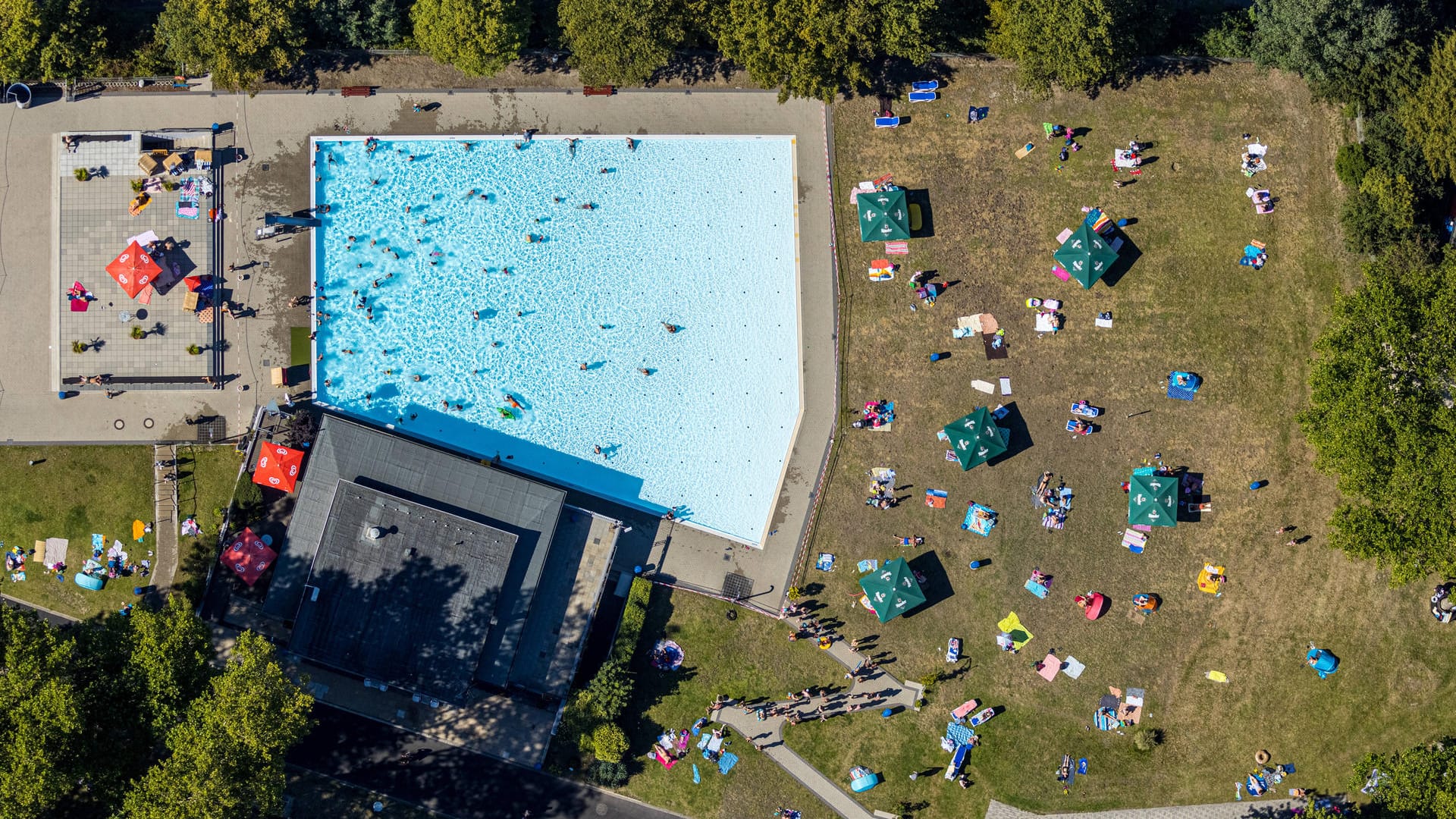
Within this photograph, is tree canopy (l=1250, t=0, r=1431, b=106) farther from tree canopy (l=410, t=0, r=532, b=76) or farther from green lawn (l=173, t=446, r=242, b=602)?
green lawn (l=173, t=446, r=242, b=602)

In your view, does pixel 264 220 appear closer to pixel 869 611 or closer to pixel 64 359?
pixel 64 359

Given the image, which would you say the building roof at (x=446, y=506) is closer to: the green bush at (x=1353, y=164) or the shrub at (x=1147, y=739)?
the shrub at (x=1147, y=739)

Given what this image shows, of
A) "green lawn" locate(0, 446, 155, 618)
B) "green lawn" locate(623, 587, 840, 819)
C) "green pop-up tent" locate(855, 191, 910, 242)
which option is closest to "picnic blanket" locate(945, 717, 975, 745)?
"green lawn" locate(623, 587, 840, 819)

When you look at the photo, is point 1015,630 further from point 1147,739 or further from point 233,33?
point 233,33

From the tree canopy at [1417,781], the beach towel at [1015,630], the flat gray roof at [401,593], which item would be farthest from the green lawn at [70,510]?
the tree canopy at [1417,781]

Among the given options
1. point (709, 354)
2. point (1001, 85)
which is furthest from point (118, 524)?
point (1001, 85)
